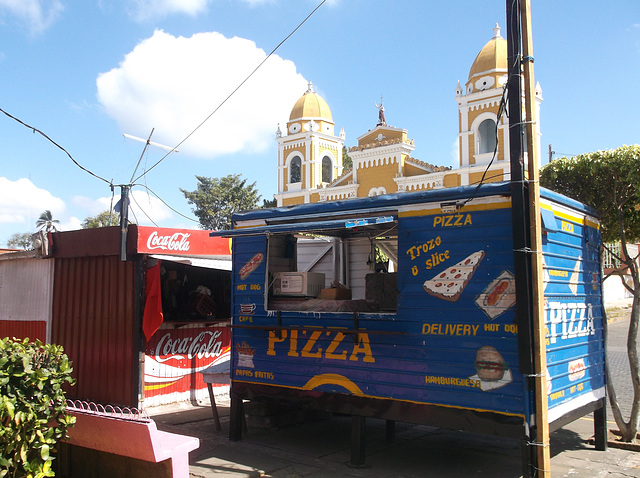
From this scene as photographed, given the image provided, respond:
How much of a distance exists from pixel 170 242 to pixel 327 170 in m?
35.5

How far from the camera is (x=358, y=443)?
6711mm

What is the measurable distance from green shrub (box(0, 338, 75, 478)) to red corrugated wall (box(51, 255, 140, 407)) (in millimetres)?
4656

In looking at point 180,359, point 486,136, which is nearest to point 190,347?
point 180,359

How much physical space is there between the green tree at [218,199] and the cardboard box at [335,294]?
153 ft

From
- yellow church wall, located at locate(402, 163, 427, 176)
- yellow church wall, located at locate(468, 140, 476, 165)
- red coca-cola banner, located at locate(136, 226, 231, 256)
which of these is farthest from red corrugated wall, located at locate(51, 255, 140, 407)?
yellow church wall, located at locate(402, 163, 427, 176)

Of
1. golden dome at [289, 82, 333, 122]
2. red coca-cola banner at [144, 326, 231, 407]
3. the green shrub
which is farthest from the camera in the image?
golden dome at [289, 82, 333, 122]

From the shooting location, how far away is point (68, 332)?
10.7 m

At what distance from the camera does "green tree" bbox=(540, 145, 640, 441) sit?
7469 mm

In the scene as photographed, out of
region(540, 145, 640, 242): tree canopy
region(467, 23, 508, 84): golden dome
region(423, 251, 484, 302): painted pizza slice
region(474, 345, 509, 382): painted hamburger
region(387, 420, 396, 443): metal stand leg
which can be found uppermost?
region(467, 23, 508, 84): golden dome

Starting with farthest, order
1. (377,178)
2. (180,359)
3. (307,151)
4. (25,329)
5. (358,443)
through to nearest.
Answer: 1. (307,151)
2. (377,178)
3. (25,329)
4. (180,359)
5. (358,443)

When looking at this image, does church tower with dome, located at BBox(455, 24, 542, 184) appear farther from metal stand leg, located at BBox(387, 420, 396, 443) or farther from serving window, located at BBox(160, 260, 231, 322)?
metal stand leg, located at BBox(387, 420, 396, 443)

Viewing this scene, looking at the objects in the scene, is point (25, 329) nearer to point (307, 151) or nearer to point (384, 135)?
point (384, 135)

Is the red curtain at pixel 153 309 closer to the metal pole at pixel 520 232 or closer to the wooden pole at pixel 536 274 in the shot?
the metal pole at pixel 520 232

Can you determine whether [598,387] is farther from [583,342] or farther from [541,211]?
[541,211]
